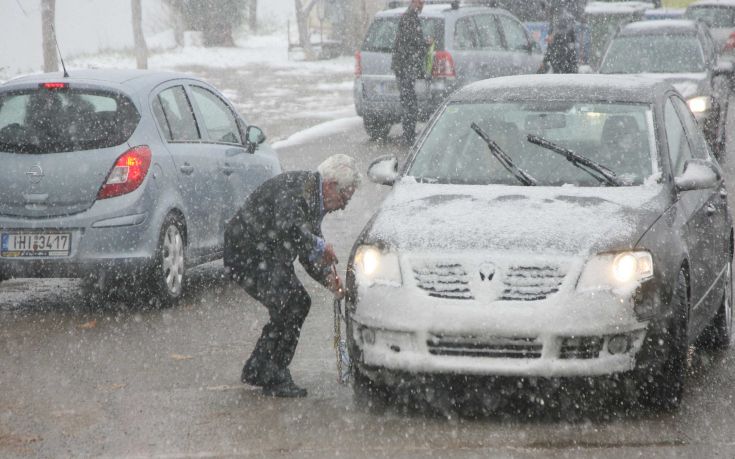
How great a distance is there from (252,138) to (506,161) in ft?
11.1

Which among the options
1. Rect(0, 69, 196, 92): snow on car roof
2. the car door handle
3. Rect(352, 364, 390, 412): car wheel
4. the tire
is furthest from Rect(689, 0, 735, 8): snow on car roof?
Rect(352, 364, 390, 412): car wheel

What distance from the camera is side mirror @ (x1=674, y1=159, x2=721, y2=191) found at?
22.8ft

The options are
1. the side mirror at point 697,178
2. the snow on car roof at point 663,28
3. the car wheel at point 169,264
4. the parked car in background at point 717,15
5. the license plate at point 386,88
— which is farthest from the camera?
the parked car in background at point 717,15

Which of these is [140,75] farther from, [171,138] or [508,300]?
[508,300]

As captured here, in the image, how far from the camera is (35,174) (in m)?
8.87

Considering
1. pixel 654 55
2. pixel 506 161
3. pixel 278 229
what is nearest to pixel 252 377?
pixel 278 229

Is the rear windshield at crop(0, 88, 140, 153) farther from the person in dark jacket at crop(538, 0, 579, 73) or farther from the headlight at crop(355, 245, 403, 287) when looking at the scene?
the person in dark jacket at crop(538, 0, 579, 73)

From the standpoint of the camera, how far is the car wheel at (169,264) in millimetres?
9102

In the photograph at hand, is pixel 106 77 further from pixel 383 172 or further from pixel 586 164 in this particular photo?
pixel 586 164

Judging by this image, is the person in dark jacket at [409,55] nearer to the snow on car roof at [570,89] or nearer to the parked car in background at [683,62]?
the parked car in background at [683,62]

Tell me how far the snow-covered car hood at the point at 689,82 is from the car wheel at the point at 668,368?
11.1 m

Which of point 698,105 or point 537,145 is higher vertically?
point 537,145

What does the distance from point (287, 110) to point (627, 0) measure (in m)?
15.6

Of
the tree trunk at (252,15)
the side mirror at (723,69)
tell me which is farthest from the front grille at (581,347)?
the tree trunk at (252,15)
